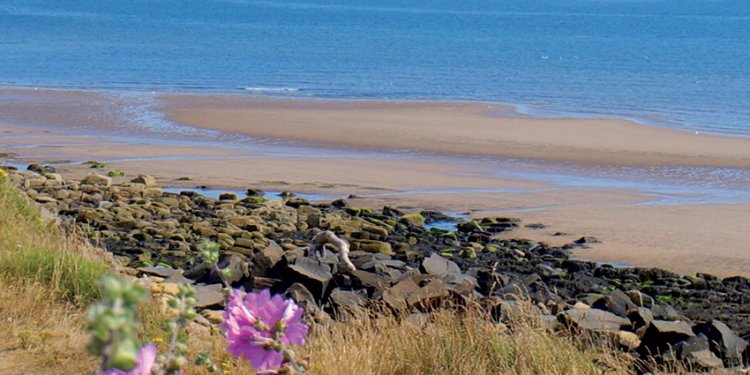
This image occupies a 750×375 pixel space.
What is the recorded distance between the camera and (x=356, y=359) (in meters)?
4.97

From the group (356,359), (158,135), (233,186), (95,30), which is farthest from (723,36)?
(356,359)

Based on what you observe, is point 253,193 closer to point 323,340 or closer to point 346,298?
point 346,298

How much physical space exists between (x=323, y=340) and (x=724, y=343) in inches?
129

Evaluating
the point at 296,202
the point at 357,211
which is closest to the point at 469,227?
the point at 357,211

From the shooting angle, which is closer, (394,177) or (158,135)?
(394,177)

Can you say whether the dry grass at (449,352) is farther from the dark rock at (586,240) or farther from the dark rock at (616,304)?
the dark rock at (586,240)

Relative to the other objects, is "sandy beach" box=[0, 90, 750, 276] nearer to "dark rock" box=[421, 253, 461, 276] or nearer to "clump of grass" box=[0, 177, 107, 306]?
"dark rock" box=[421, 253, 461, 276]

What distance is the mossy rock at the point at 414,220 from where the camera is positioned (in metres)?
14.3

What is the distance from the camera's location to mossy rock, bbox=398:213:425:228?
14292 millimetres

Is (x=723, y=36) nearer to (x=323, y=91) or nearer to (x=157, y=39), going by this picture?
(x=157, y=39)

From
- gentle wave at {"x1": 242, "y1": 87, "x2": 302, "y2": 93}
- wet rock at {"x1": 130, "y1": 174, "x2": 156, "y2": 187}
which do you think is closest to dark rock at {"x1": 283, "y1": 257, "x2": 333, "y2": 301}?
wet rock at {"x1": 130, "y1": 174, "x2": 156, "y2": 187}

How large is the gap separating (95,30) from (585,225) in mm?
72688

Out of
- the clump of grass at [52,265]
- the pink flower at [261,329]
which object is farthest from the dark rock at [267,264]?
the pink flower at [261,329]

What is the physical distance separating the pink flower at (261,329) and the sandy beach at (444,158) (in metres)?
10.8
